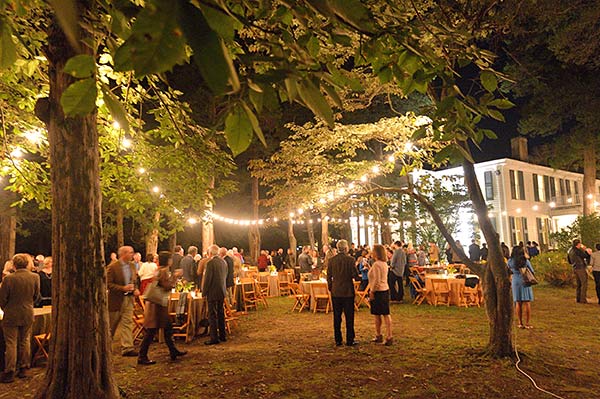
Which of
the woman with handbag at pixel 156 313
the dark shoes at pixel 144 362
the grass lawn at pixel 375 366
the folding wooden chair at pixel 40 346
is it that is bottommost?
the grass lawn at pixel 375 366

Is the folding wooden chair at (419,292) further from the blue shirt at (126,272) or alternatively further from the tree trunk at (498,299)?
the blue shirt at (126,272)

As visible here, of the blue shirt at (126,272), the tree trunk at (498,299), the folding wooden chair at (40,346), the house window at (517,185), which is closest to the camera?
the tree trunk at (498,299)

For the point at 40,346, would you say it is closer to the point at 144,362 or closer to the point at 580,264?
the point at 144,362

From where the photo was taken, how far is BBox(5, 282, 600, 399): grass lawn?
17.8 feet

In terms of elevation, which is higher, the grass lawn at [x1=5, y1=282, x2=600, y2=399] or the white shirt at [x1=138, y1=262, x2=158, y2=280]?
the white shirt at [x1=138, y1=262, x2=158, y2=280]

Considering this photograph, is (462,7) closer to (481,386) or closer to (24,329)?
(481,386)

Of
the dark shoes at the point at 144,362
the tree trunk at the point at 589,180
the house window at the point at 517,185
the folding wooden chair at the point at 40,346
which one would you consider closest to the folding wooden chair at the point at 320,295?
the dark shoes at the point at 144,362

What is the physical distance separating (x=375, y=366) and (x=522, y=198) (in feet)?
89.8

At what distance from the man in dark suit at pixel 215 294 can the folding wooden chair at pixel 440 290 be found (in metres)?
6.45

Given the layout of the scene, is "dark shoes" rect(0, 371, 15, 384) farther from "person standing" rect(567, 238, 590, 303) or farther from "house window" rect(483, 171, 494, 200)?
"house window" rect(483, 171, 494, 200)

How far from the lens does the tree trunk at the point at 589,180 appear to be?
926 inches

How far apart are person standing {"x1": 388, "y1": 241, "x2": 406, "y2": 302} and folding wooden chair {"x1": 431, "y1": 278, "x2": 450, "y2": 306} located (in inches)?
36.9

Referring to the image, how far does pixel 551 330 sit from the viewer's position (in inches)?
339

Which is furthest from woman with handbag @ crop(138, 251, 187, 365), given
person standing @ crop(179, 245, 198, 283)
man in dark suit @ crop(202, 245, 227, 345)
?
person standing @ crop(179, 245, 198, 283)
